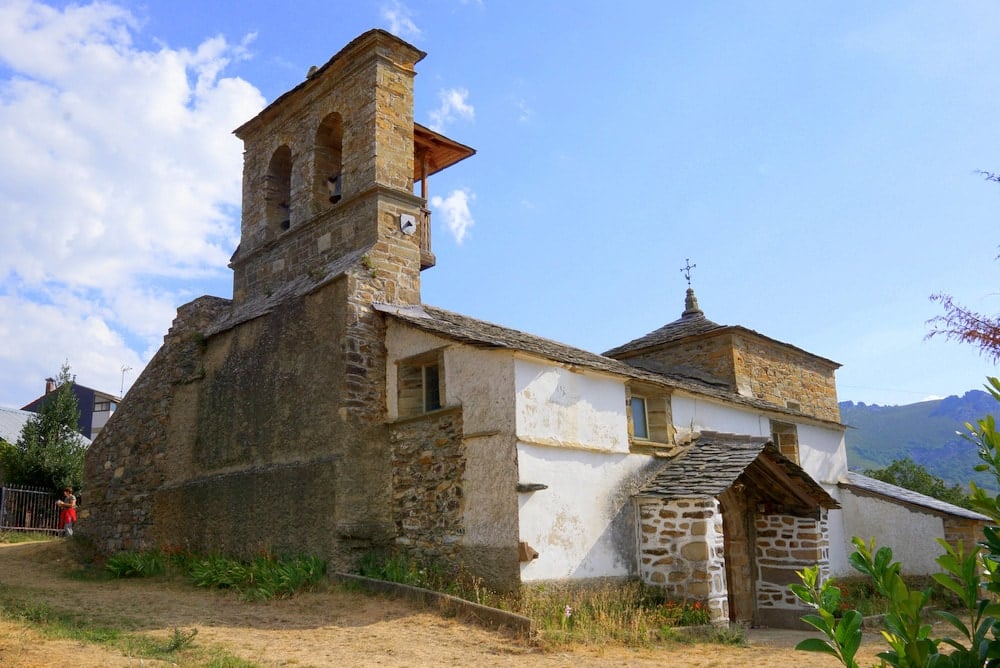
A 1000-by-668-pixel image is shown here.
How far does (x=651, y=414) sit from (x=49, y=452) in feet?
62.0

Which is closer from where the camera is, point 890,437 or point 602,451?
point 602,451

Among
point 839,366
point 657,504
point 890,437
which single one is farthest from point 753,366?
point 890,437

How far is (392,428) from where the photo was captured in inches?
469

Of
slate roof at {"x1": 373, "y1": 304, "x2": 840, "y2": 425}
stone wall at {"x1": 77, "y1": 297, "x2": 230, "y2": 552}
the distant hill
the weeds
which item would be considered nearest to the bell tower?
slate roof at {"x1": 373, "y1": 304, "x2": 840, "y2": 425}

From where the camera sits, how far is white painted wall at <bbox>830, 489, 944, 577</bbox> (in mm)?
17078

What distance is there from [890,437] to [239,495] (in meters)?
111

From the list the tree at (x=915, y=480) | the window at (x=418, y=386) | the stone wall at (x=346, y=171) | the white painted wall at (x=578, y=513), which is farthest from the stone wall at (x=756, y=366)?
the tree at (x=915, y=480)

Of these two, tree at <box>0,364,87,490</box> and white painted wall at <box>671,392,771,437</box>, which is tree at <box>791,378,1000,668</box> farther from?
tree at <box>0,364,87,490</box>

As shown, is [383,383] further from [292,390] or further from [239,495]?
[239,495]

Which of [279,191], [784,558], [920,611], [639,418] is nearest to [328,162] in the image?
[279,191]

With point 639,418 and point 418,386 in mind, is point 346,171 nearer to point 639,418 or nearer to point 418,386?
point 418,386

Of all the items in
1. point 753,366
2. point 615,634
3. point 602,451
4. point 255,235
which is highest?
point 255,235

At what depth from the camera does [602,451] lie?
1152cm

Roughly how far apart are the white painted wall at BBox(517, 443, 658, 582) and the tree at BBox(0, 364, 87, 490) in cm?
1836
